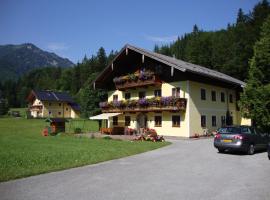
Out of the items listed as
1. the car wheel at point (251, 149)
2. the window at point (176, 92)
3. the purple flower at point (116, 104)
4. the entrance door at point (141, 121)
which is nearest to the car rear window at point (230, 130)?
the car wheel at point (251, 149)

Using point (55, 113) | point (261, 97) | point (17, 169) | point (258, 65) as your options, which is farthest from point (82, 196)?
point (55, 113)

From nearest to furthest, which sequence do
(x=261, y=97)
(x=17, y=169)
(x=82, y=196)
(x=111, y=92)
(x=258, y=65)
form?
1. (x=82, y=196)
2. (x=17, y=169)
3. (x=261, y=97)
4. (x=258, y=65)
5. (x=111, y=92)

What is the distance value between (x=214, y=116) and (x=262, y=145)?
17627mm

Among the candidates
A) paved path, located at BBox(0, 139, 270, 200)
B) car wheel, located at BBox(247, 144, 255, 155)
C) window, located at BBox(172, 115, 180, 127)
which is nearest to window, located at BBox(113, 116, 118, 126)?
window, located at BBox(172, 115, 180, 127)

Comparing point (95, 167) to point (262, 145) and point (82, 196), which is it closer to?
point (82, 196)

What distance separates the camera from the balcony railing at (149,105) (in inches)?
1268

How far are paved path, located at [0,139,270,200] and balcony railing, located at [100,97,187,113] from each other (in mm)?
17979

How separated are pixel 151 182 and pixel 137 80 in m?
27.2

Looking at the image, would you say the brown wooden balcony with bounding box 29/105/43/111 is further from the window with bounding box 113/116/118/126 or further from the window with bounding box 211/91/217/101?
the window with bounding box 211/91/217/101

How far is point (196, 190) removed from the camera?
29.7 ft

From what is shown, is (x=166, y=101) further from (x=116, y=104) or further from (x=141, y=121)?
(x=116, y=104)

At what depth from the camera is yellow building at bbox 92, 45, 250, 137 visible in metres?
33.0

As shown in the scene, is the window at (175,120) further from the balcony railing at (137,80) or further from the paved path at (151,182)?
the paved path at (151,182)

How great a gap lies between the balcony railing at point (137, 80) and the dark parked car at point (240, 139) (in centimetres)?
1733
